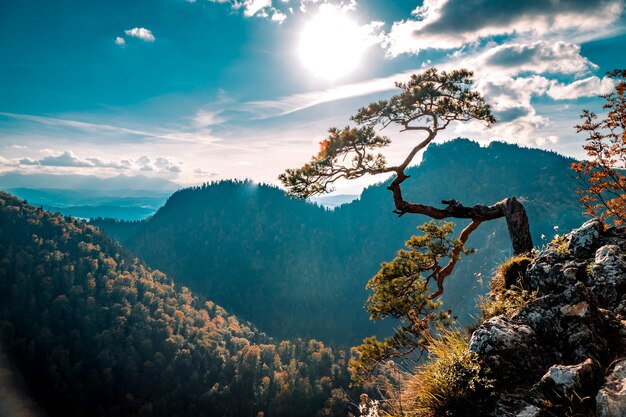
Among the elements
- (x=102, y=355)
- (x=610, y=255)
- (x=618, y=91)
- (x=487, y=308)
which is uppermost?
(x=618, y=91)

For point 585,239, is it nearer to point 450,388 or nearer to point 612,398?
point 612,398

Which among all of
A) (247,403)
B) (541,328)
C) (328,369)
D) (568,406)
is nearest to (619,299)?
(541,328)

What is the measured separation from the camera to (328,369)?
188 m

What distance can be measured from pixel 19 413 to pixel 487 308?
233 metres

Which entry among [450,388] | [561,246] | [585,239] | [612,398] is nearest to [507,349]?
[450,388]

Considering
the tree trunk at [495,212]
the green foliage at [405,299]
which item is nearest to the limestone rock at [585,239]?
the tree trunk at [495,212]

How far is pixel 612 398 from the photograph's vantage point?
428 cm

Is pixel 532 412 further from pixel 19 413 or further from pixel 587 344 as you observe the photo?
pixel 19 413

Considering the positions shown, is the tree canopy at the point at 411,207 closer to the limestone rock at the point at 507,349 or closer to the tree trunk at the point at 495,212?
the tree trunk at the point at 495,212

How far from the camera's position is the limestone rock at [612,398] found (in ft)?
13.7

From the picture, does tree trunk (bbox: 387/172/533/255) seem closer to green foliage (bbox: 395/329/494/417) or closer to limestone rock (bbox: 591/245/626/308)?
limestone rock (bbox: 591/245/626/308)

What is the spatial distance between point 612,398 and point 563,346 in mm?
1696

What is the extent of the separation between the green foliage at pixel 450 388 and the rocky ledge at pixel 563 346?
0.19m

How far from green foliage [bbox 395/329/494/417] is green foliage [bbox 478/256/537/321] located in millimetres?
2806
